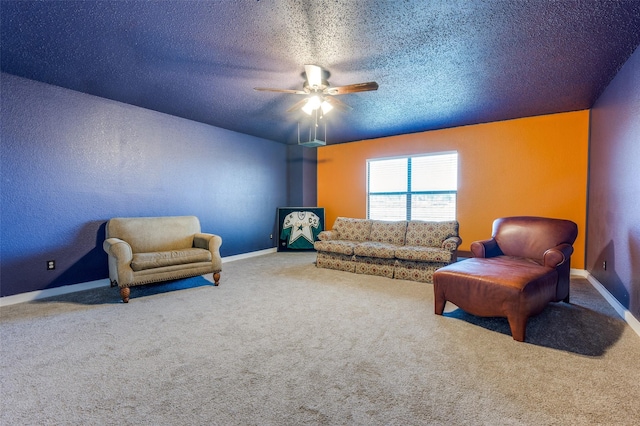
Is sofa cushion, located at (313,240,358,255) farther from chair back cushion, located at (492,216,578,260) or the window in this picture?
chair back cushion, located at (492,216,578,260)

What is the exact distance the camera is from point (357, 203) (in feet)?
21.7

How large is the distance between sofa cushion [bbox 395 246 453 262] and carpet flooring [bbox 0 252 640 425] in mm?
851

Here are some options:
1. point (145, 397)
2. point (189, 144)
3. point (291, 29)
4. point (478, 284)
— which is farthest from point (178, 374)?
point (189, 144)

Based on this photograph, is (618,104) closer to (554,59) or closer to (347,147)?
(554,59)

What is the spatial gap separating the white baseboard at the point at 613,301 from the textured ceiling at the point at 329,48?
2387mm

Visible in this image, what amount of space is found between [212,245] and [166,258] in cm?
59

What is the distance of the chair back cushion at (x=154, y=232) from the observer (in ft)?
12.6

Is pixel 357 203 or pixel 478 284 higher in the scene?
pixel 357 203

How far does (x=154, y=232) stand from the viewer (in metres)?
4.09

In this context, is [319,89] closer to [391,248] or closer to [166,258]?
[391,248]

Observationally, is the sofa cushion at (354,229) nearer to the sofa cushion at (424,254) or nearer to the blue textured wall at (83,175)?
the sofa cushion at (424,254)

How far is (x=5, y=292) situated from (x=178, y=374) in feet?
9.54

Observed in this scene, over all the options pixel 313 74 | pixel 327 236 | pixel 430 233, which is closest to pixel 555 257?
pixel 430 233

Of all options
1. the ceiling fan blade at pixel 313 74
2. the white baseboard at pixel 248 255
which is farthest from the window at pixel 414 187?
the ceiling fan blade at pixel 313 74
